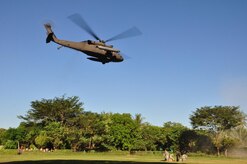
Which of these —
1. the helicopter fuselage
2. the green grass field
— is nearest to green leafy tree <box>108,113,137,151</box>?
the green grass field

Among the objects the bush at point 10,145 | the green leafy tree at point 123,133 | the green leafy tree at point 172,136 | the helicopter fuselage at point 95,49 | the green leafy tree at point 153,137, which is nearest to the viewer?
the helicopter fuselage at point 95,49

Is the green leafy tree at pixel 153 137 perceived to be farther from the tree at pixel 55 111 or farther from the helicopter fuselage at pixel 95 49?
the helicopter fuselage at pixel 95 49

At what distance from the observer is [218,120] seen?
293ft

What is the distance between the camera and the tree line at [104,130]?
8525 cm

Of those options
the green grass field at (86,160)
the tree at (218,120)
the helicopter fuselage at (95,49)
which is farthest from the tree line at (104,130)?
the helicopter fuselage at (95,49)

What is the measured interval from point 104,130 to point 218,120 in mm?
29774

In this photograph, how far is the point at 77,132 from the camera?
84.1m

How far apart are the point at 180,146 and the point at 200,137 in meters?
8.32

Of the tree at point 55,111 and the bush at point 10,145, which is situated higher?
the tree at point 55,111

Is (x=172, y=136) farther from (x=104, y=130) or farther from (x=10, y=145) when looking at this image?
(x=10, y=145)

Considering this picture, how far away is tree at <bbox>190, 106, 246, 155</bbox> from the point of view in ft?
289

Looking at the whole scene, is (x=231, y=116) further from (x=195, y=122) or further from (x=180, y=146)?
(x=180, y=146)

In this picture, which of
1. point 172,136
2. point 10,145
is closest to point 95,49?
point 10,145

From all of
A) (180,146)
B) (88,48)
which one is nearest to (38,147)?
(180,146)
